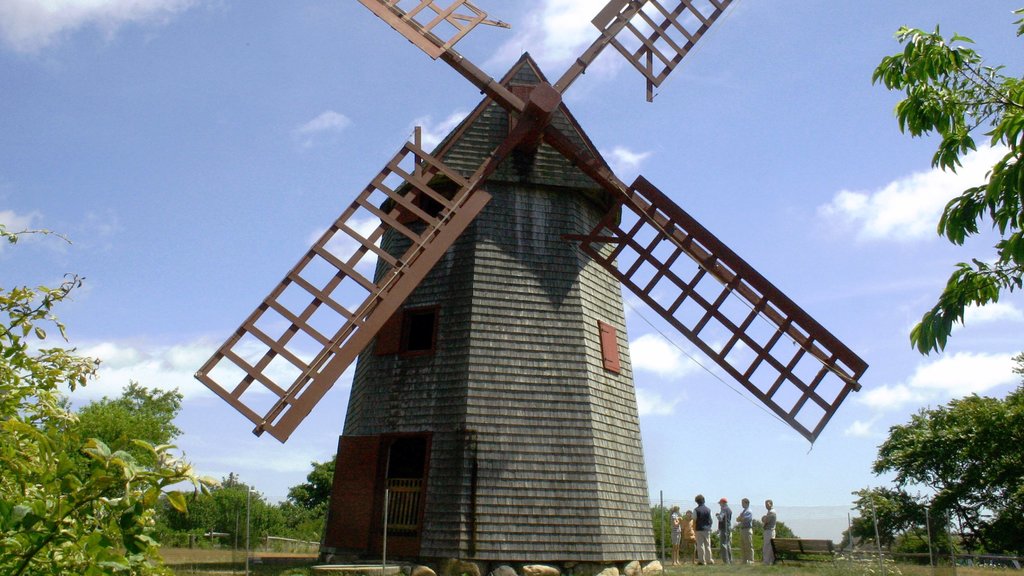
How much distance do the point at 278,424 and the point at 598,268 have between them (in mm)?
5818

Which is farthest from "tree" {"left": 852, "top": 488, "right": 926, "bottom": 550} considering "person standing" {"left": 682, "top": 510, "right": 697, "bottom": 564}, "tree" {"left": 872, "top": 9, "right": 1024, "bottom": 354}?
"tree" {"left": 872, "top": 9, "right": 1024, "bottom": 354}

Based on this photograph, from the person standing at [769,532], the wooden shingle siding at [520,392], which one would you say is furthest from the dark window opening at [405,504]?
the person standing at [769,532]

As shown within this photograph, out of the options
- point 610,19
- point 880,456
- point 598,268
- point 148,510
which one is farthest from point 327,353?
point 880,456

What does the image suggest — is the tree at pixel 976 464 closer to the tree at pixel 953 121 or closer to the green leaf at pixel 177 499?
the tree at pixel 953 121

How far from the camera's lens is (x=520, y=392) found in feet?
39.7

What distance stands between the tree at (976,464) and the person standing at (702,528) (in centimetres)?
1534

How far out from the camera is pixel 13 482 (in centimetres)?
287

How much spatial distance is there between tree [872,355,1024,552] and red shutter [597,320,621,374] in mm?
19086

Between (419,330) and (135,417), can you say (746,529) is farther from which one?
(135,417)

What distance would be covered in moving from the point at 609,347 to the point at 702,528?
4.72m

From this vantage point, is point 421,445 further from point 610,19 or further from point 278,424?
point 610,19

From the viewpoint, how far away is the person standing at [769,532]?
15.2 m

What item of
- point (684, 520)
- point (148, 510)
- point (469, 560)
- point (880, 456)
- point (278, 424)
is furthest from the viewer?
point (880, 456)

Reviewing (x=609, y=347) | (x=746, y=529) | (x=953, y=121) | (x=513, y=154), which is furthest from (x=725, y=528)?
(x=953, y=121)
